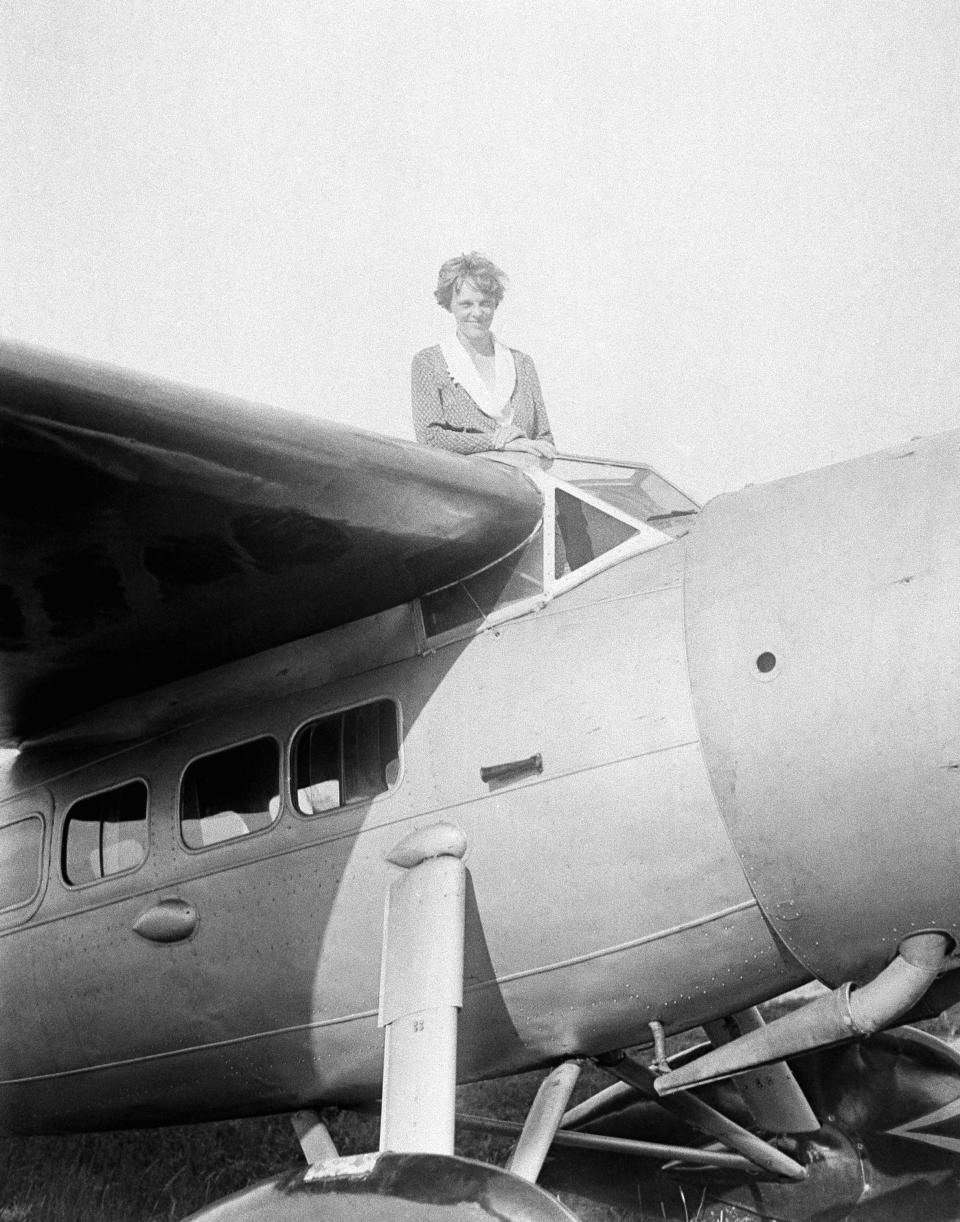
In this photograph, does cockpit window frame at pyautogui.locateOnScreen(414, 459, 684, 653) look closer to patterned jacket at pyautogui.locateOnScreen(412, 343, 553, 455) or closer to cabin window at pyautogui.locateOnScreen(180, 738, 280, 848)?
patterned jacket at pyautogui.locateOnScreen(412, 343, 553, 455)

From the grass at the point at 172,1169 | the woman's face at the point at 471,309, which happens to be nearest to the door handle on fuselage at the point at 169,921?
the grass at the point at 172,1169

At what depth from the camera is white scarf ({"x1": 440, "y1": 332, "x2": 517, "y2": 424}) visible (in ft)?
19.7

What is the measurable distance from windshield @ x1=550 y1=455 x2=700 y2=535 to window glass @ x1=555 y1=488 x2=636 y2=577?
0.11 metres

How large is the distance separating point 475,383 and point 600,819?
2.49 m

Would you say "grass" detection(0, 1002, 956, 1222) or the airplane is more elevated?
the airplane

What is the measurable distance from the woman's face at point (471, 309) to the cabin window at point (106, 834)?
2781mm

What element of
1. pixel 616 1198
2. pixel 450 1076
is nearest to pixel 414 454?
pixel 450 1076

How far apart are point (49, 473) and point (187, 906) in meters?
2.19

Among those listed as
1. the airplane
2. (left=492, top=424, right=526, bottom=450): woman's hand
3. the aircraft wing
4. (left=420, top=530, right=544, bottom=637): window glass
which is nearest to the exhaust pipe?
the airplane

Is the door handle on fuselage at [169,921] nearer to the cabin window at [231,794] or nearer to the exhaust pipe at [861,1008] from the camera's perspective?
the cabin window at [231,794]

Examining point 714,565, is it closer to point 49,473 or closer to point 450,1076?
point 450,1076

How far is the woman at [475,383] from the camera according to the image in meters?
5.78

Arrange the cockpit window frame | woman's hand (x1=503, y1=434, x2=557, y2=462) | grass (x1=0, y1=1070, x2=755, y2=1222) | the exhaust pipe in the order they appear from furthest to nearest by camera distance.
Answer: grass (x1=0, y1=1070, x2=755, y2=1222) → woman's hand (x1=503, y1=434, x2=557, y2=462) → the cockpit window frame → the exhaust pipe

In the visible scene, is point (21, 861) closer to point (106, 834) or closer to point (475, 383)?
point (106, 834)
